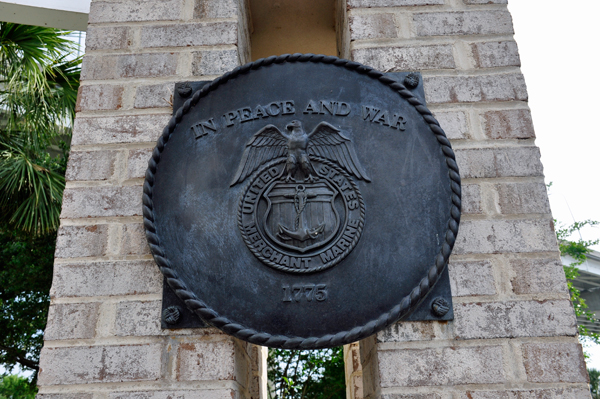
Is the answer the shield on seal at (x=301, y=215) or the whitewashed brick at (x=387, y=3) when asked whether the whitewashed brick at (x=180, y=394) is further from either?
the whitewashed brick at (x=387, y=3)

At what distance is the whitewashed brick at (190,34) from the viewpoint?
1793mm

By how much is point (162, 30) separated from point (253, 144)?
69cm

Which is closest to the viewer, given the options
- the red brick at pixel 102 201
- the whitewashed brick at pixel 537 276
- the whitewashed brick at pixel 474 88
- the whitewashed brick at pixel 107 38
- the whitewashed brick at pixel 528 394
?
the whitewashed brick at pixel 528 394

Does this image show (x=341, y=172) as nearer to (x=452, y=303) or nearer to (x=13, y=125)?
(x=452, y=303)

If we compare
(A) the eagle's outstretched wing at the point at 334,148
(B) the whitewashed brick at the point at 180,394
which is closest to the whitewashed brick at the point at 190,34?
(A) the eagle's outstretched wing at the point at 334,148

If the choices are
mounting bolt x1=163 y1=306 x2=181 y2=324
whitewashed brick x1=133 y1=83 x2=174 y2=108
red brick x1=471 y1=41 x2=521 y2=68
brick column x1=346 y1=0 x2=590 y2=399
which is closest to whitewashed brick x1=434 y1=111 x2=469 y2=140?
brick column x1=346 y1=0 x2=590 y2=399

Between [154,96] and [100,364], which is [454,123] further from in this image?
[100,364]

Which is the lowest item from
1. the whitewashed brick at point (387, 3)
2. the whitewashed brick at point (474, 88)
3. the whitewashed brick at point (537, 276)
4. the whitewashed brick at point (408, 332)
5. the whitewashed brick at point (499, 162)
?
the whitewashed brick at point (408, 332)

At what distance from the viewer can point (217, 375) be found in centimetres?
138

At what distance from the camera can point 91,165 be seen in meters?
1.64

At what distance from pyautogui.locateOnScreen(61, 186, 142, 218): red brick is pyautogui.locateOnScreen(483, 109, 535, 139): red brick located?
1.26 metres

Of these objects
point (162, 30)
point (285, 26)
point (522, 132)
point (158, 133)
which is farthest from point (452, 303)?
point (285, 26)

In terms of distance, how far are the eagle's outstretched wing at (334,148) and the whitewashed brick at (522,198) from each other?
48 cm

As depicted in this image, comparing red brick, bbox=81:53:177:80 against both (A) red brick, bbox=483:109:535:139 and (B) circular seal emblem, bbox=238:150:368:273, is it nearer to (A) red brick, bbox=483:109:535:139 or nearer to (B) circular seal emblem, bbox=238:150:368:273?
(B) circular seal emblem, bbox=238:150:368:273
